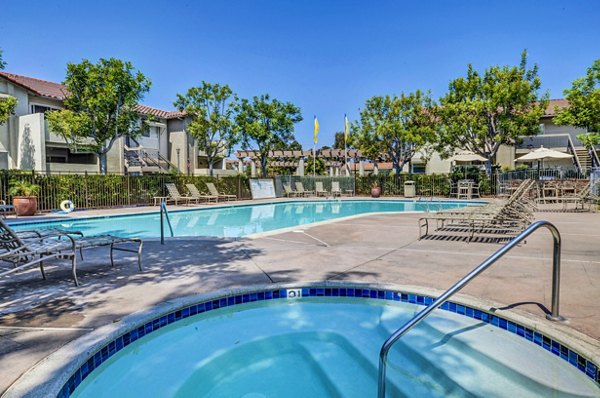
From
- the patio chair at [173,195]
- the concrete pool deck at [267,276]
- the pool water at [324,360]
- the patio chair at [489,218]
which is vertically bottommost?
the pool water at [324,360]

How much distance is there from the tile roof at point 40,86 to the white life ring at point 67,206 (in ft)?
33.0

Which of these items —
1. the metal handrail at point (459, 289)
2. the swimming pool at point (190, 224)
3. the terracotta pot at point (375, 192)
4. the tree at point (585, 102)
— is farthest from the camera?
the terracotta pot at point (375, 192)

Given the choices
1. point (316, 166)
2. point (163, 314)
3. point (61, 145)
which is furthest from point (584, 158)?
point (61, 145)

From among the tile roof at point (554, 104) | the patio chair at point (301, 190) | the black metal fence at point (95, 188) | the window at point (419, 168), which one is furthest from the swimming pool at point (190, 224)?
the tile roof at point (554, 104)

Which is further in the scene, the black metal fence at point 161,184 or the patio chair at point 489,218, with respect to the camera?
the black metal fence at point 161,184

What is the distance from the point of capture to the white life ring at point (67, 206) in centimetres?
1370

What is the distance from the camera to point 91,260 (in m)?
5.52

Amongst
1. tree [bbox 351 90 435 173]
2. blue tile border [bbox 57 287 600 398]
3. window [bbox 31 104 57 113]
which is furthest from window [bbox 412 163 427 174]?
blue tile border [bbox 57 287 600 398]

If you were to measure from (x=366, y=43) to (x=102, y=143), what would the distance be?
1441 cm

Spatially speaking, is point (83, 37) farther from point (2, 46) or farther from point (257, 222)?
point (257, 222)

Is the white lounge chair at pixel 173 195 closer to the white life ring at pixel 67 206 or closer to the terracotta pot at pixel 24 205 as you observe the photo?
the white life ring at pixel 67 206

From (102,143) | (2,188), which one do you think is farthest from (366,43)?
(2,188)

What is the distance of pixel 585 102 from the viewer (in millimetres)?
18172

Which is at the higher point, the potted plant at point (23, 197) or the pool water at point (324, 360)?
the potted plant at point (23, 197)
